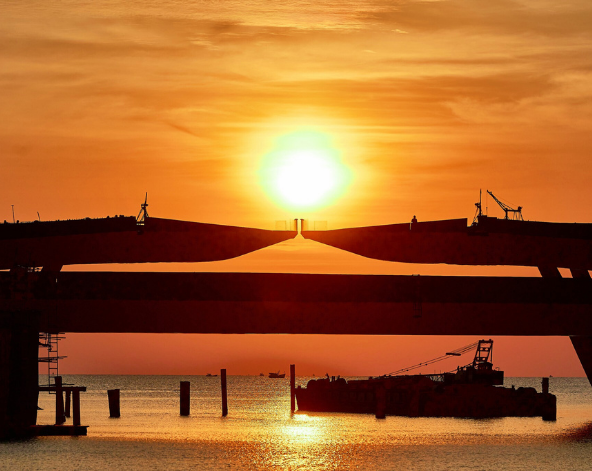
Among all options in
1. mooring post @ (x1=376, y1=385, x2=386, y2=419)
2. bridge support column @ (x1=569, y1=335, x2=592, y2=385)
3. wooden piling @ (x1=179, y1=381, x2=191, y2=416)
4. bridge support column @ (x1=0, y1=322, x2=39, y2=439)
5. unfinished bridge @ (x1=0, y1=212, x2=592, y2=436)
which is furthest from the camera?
wooden piling @ (x1=179, y1=381, x2=191, y2=416)

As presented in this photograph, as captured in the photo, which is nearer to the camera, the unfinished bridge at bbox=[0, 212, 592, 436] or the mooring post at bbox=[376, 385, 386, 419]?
the unfinished bridge at bbox=[0, 212, 592, 436]

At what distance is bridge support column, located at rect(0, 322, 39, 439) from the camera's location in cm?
6544

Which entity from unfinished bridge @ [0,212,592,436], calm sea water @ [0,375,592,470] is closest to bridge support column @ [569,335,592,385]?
calm sea water @ [0,375,592,470]

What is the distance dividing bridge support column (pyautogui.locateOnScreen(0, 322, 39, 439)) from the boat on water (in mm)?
50454

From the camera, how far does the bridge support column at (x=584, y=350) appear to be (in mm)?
89625

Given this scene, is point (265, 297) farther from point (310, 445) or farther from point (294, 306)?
point (310, 445)

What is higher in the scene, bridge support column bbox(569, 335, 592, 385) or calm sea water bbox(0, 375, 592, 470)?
bridge support column bbox(569, 335, 592, 385)

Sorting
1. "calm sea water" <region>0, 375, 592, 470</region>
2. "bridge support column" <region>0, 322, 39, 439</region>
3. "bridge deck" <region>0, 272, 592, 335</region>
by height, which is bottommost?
"calm sea water" <region>0, 375, 592, 470</region>

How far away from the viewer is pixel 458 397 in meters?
111

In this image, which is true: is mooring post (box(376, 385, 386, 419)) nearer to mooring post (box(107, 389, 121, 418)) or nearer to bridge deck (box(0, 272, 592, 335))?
mooring post (box(107, 389, 121, 418))

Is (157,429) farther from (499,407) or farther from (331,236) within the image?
(499,407)

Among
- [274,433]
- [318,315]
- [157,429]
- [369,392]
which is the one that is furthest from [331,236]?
[369,392]

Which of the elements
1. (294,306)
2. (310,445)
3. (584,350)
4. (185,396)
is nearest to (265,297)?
(294,306)

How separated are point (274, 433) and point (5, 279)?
31477mm
